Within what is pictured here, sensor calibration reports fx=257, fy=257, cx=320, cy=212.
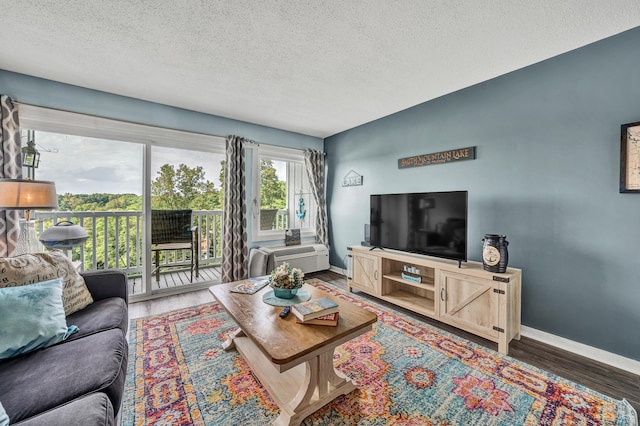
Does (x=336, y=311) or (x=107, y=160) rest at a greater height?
(x=107, y=160)

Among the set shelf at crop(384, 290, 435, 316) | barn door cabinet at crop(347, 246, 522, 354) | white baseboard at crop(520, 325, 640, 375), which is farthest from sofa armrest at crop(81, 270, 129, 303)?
white baseboard at crop(520, 325, 640, 375)

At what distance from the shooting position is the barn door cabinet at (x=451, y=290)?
212 cm

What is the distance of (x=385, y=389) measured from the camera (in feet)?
5.47

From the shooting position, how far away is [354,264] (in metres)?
3.46

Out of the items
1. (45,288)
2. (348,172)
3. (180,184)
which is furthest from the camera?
(348,172)

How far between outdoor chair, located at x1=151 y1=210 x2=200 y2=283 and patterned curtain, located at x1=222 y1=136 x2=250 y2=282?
62 cm

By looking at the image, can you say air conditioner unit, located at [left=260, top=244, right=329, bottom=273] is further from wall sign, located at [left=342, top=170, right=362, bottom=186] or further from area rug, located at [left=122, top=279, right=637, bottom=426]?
area rug, located at [left=122, top=279, right=637, bottom=426]

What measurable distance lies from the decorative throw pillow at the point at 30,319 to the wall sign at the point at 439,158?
3431mm

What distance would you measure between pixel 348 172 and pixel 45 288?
12.0 ft

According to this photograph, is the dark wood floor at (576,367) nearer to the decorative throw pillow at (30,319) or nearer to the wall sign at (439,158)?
the wall sign at (439,158)

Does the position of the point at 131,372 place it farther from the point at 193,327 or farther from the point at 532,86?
the point at 532,86

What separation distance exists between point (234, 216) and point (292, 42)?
2357 mm

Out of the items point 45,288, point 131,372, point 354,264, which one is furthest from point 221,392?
point 354,264

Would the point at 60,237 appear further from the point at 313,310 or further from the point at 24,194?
the point at 313,310
